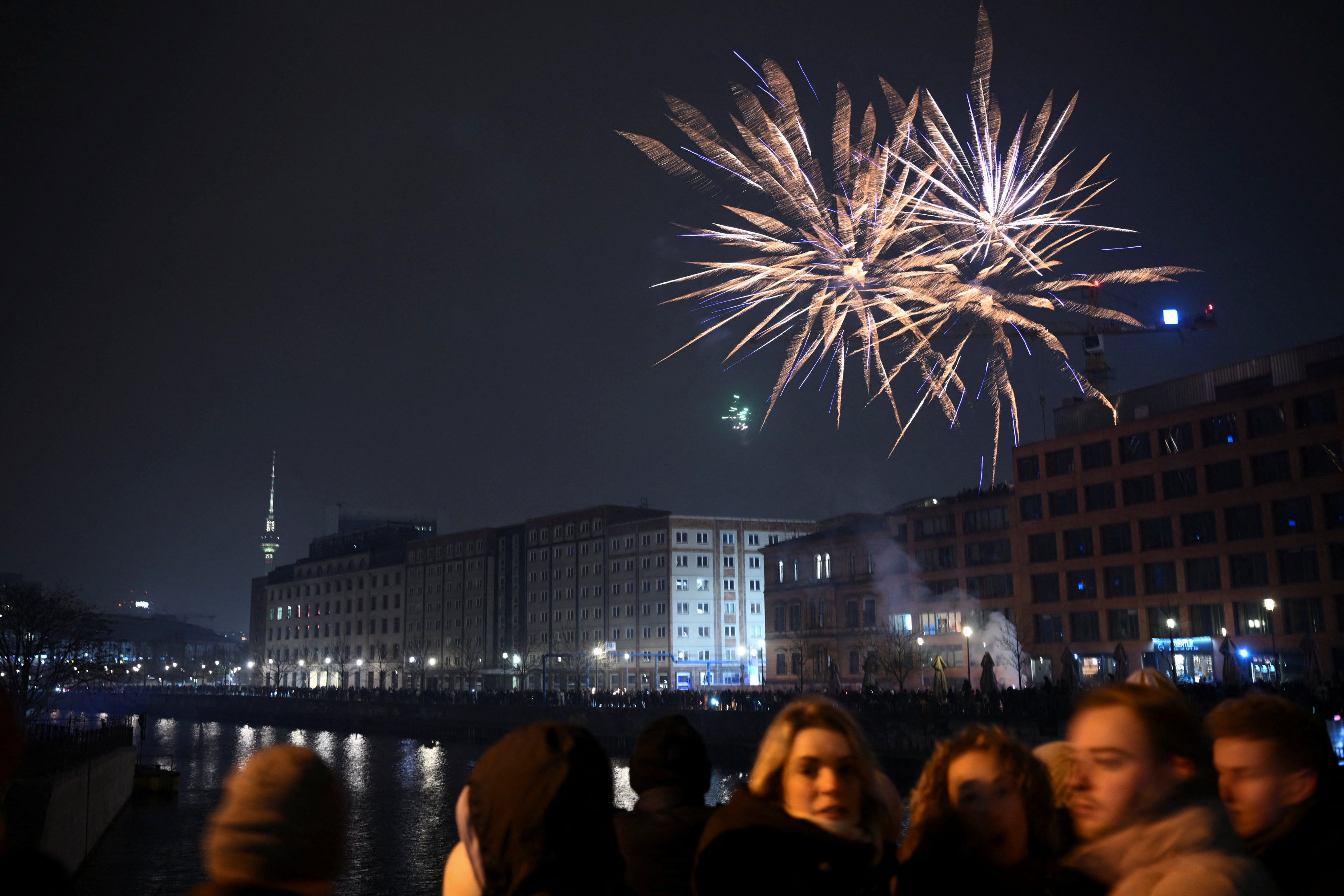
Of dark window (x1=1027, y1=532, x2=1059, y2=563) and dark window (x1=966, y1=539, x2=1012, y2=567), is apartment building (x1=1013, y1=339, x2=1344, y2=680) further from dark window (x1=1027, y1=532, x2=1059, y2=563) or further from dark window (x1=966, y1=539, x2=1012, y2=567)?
dark window (x1=966, y1=539, x2=1012, y2=567)

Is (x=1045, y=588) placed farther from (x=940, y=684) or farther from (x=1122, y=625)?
(x=940, y=684)

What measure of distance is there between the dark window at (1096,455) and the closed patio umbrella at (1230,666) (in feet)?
46.7

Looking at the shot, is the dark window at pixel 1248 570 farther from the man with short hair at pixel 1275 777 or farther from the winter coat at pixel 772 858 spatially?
the winter coat at pixel 772 858

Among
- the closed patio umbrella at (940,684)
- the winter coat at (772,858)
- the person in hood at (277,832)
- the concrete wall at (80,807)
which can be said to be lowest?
the concrete wall at (80,807)

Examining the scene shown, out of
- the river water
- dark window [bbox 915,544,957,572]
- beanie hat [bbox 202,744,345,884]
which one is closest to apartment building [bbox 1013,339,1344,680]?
dark window [bbox 915,544,957,572]

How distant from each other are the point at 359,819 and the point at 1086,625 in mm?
46003

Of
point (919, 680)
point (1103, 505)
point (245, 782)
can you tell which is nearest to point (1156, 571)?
point (1103, 505)

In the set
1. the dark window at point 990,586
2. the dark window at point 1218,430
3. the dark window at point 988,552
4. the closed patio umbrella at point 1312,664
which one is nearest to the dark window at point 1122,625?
the dark window at point 990,586

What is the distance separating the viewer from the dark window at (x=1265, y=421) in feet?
193

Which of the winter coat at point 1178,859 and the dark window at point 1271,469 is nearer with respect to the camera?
the winter coat at point 1178,859

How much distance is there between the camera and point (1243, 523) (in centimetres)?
6047

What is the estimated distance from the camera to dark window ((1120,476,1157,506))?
216 ft

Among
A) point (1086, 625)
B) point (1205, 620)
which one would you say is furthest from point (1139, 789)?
point (1086, 625)

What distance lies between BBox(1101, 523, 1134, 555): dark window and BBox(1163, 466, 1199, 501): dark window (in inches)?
128
